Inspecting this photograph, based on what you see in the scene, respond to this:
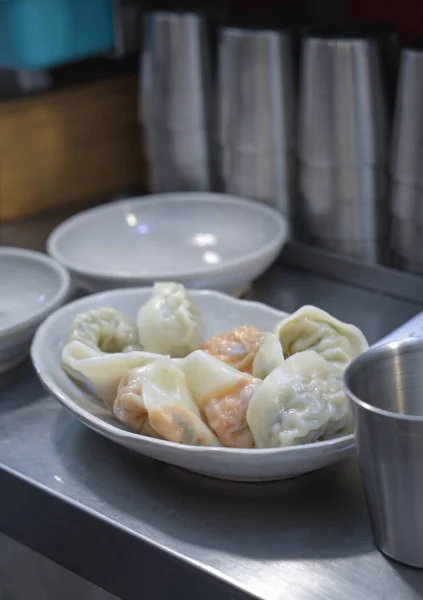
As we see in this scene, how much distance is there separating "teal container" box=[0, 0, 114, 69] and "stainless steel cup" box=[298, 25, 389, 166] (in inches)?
13.8

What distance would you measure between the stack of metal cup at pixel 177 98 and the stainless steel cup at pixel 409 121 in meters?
0.32

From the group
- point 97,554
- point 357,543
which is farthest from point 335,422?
point 97,554

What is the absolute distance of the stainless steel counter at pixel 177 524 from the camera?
0.75m

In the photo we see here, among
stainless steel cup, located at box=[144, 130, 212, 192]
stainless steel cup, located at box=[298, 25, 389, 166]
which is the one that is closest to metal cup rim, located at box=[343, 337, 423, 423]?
stainless steel cup, located at box=[298, 25, 389, 166]

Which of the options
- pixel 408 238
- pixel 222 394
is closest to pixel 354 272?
pixel 408 238

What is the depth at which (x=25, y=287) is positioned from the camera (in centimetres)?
121

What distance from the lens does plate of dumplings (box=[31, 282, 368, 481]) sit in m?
0.81

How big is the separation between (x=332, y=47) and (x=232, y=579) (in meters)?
0.69

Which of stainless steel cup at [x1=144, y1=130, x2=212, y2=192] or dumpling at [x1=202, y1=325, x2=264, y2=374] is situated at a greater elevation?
dumpling at [x1=202, y1=325, x2=264, y2=374]

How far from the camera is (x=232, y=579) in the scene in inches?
29.6

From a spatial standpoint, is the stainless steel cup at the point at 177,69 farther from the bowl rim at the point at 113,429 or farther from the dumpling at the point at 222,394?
Answer: the dumpling at the point at 222,394

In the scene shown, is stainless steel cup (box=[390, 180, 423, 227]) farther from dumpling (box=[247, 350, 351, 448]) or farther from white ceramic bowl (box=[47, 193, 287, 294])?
dumpling (box=[247, 350, 351, 448])

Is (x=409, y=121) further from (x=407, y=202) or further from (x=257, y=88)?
(x=257, y=88)

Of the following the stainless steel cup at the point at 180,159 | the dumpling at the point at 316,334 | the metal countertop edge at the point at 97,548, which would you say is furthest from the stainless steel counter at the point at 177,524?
the stainless steel cup at the point at 180,159
